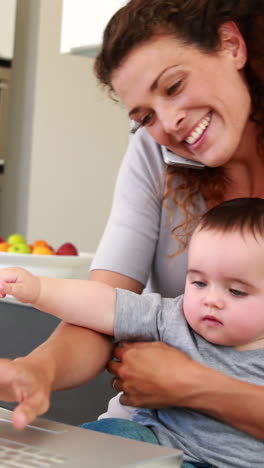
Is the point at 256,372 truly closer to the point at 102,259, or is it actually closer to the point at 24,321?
the point at 102,259

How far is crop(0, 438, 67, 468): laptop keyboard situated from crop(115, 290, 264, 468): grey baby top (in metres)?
0.41

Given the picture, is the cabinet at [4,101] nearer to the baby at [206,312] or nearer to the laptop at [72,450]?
the baby at [206,312]

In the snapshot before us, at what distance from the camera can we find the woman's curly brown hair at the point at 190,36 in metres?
1.25

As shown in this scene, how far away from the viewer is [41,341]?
5.55 ft

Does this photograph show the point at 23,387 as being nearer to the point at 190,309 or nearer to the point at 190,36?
the point at 190,309

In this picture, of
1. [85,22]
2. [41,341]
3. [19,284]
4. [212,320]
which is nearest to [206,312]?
[212,320]

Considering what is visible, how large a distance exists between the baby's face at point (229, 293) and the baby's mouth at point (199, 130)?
23 centimetres

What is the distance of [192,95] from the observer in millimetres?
1222

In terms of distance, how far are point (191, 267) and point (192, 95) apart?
301 millimetres

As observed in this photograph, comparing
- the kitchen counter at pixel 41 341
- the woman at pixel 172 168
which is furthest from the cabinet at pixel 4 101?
the woman at pixel 172 168

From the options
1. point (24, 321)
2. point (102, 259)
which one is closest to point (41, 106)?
point (24, 321)

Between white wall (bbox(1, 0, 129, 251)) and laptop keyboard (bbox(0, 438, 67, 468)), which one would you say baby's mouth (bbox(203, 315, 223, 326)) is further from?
white wall (bbox(1, 0, 129, 251))

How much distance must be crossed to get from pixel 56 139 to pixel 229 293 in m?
3.34

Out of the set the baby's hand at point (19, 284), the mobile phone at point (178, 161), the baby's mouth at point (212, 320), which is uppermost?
the mobile phone at point (178, 161)
